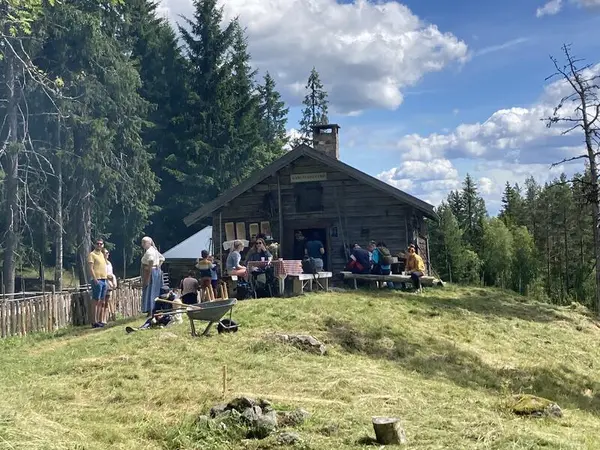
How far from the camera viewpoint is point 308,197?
22625mm

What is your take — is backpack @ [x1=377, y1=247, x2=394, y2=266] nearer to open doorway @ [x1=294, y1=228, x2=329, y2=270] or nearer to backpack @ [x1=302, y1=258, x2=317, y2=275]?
backpack @ [x1=302, y1=258, x2=317, y2=275]

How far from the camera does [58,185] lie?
27.4 meters

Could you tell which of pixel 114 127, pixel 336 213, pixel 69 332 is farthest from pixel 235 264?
pixel 114 127

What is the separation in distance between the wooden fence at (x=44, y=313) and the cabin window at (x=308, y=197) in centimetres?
799

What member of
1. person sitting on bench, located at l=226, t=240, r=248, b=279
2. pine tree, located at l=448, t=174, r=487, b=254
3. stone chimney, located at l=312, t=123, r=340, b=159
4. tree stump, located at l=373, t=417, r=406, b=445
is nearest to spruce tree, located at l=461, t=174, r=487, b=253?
pine tree, located at l=448, t=174, r=487, b=254

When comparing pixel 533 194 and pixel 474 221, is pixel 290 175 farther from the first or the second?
→ pixel 533 194

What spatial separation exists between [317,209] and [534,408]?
14.6 meters

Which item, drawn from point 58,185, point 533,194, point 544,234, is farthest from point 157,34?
point 533,194

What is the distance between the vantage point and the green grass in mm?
6621

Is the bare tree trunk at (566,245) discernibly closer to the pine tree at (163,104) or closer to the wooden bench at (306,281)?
the pine tree at (163,104)

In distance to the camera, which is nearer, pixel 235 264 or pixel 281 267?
pixel 235 264

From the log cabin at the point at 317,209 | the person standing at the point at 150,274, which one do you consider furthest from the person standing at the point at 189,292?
the log cabin at the point at 317,209

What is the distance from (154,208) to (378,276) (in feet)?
72.9

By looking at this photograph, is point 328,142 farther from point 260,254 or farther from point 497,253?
point 497,253
